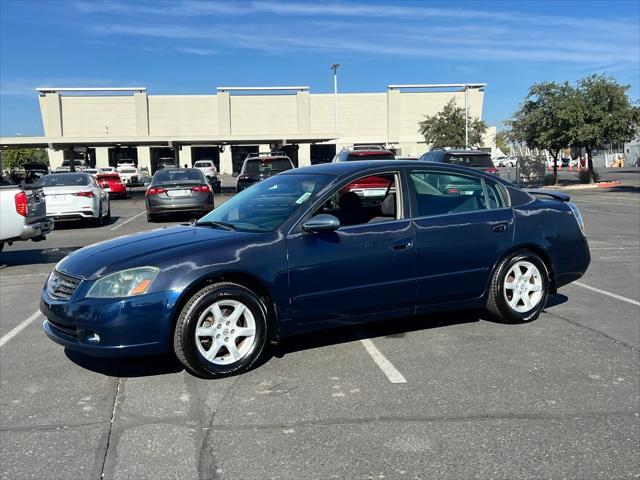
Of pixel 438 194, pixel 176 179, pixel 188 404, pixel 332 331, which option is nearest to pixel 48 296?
pixel 188 404

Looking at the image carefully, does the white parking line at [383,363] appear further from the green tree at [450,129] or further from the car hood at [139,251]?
the green tree at [450,129]

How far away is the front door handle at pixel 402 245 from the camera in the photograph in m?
5.41

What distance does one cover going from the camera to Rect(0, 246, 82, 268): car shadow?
10875mm

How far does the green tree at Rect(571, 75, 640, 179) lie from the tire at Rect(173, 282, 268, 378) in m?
29.3

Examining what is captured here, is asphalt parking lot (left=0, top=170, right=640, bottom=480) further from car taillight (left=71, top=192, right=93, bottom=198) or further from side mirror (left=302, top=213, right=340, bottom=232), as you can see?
car taillight (left=71, top=192, right=93, bottom=198)

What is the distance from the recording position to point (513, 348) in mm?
5508

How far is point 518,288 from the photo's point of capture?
20.1 ft

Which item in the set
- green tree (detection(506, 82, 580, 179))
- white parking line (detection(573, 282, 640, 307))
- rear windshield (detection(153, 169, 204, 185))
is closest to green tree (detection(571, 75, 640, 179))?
green tree (detection(506, 82, 580, 179))

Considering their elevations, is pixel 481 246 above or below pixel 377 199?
below

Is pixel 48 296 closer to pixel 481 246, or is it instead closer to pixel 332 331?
pixel 332 331

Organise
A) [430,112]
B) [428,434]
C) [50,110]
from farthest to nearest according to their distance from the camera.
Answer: [430,112]
[50,110]
[428,434]

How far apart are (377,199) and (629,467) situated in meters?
3.27

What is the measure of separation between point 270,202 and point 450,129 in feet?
151

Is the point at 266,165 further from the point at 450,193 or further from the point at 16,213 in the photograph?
the point at 450,193
